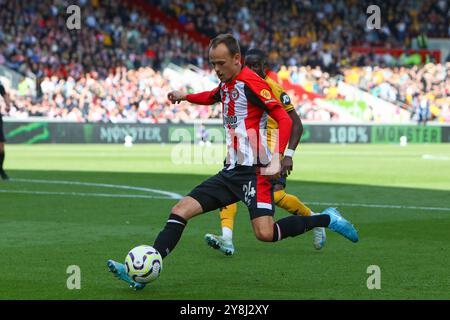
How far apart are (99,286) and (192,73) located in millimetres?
37763

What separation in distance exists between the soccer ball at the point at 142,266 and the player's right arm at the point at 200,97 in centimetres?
185

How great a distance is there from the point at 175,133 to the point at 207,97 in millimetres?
33756

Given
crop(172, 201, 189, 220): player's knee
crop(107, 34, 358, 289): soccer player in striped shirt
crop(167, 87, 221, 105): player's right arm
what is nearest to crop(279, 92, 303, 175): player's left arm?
crop(107, 34, 358, 289): soccer player in striped shirt

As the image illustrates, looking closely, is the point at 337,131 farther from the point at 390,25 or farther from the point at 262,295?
the point at 262,295

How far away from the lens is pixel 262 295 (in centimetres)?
807

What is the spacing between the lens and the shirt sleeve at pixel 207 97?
9.39 metres

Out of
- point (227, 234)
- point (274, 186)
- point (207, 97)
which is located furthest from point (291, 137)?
point (227, 234)

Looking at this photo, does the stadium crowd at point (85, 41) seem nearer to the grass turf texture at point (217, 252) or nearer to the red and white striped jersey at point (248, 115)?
the grass turf texture at point (217, 252)

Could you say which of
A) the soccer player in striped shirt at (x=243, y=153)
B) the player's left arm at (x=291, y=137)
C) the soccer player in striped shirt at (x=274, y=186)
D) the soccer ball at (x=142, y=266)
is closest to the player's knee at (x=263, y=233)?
the soccer player in striped shirt at (x=243, y=153)

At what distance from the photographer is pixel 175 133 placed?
4325 centimetres

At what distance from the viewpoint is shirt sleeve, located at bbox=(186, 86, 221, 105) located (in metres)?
9.39

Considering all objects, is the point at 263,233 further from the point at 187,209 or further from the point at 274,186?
the point at 274,186
